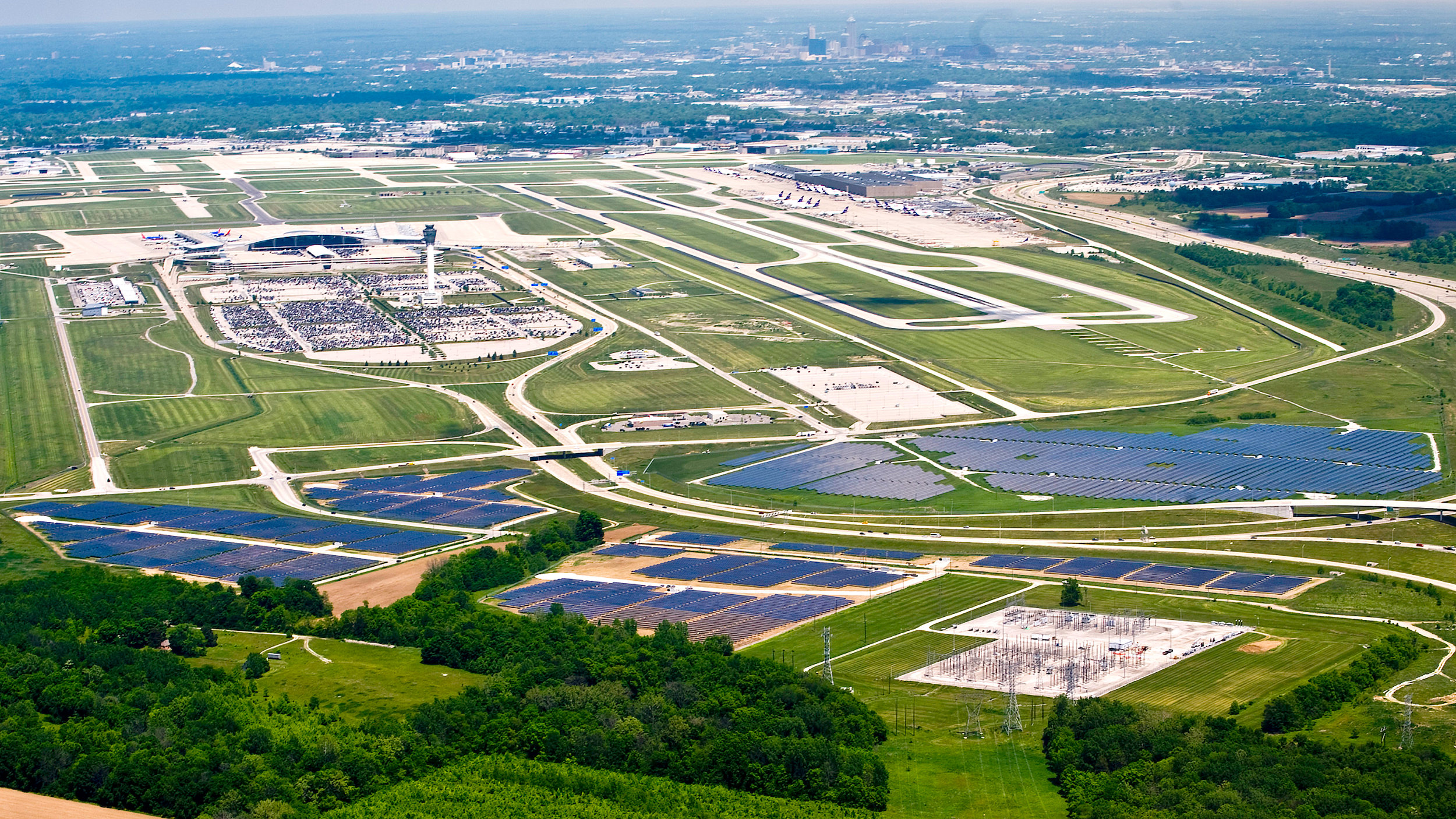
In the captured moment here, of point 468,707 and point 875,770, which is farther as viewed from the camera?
point 468,707

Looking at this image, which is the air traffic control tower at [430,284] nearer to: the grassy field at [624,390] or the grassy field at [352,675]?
the grassy field at [624,390]

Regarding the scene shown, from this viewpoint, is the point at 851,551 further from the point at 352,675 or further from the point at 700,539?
the point at 352,675

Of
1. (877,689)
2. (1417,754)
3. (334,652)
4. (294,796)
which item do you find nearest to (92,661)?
(334,652)

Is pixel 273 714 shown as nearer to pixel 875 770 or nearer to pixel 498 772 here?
pixel 498 772

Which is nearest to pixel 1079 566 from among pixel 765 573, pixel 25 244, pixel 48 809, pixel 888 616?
pixel 888 616

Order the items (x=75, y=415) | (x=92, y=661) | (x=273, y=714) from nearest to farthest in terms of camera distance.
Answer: (x=273, y=714)
(x=92, y=661)
(x=75, y=415)
